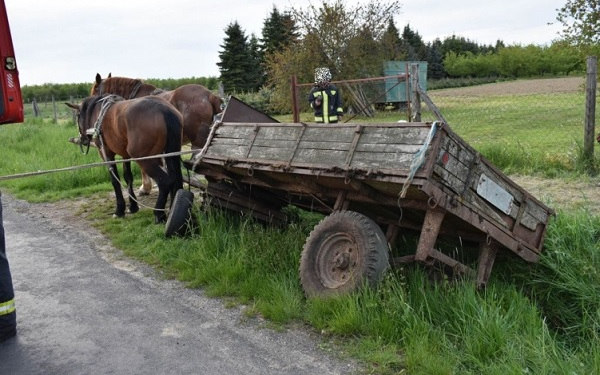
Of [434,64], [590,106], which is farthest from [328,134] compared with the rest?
[434,64]

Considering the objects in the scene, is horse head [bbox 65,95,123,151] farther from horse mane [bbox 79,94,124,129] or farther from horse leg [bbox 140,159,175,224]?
horse leg [bbox 140,159,175,224]

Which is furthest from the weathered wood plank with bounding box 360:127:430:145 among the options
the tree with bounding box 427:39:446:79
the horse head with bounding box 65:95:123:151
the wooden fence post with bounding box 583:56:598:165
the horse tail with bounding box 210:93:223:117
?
the tree with bounding box 427:39:446:79

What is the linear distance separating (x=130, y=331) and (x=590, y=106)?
733cm

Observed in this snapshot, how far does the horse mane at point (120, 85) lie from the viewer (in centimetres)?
958

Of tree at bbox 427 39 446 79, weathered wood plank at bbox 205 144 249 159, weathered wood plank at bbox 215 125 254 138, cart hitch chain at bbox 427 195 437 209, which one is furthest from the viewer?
tree at bbox 427 39 446 79

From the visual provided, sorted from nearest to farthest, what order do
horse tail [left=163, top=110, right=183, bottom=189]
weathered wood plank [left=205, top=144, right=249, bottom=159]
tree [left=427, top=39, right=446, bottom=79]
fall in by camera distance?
weathered wood plank [left=205, top=144, right=249, bottom=159] → horse tail [left=163, top=110, right=183, bottom=189] → tree [left=427, top=39, right=446, bottom=79]

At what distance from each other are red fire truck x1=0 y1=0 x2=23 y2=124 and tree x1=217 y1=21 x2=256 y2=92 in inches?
1417

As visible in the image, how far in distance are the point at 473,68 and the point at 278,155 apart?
199 feet

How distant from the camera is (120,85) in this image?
959 centimetres

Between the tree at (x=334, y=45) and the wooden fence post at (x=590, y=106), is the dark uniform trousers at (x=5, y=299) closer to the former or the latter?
the wooden fence post at (x=590, y=106)

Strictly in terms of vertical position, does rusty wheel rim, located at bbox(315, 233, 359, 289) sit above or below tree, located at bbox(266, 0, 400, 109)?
below

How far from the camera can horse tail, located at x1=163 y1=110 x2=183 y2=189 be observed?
267 inches

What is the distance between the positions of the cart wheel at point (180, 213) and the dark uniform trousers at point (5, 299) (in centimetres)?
231

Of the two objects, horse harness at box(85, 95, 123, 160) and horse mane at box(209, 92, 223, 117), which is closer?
horse harness at box(85, 95, 123, 160)
